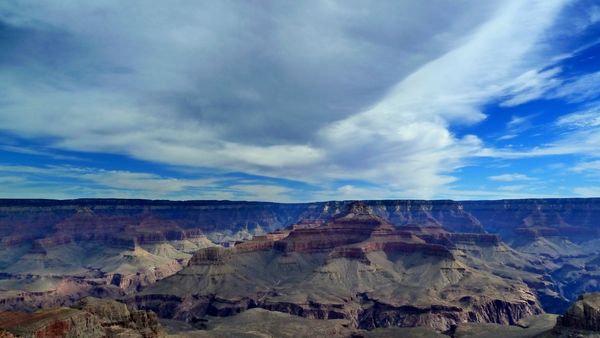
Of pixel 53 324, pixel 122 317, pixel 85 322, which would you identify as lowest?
pixel 122 317

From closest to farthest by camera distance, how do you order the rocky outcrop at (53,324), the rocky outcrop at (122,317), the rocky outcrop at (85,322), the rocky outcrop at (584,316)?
1. the rocky outcrop at (53,324)
2. the rocky outcrop at (85,322)
3. the rocky outcrop at (584,316)
4. the rocky outcrop at (122,317)

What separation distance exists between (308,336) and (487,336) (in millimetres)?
56698

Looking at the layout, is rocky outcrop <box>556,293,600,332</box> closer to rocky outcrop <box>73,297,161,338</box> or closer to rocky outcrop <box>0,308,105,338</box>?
rocky outcrop <box>73,297,161,338</box>

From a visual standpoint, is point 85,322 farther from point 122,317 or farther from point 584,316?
point 584,316

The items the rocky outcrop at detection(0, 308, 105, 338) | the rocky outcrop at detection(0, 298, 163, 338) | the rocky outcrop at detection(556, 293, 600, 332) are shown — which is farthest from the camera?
the rocky outcrop at detection(556, 293, 600, 332)

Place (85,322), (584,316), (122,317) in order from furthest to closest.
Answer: (122,317) → (584,316) → (85,322)

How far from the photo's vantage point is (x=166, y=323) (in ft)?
576

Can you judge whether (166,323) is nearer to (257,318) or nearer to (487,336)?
(257,318)

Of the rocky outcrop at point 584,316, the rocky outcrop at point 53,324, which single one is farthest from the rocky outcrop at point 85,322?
the rocky outcrop at point 584,316

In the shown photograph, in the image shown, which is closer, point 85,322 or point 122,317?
point 85,322

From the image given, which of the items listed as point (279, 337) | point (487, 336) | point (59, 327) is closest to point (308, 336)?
point (279, 337)

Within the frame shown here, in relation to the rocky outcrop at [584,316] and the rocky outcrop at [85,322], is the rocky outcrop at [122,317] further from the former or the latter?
the rocky outcrop at [584,316]

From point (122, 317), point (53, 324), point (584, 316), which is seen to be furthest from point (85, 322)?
point (584, 316)

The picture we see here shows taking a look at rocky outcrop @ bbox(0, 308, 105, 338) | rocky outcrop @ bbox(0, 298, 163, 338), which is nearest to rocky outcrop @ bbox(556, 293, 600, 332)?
rocky outcrop @ bbox(0, 298, 163, 338)
